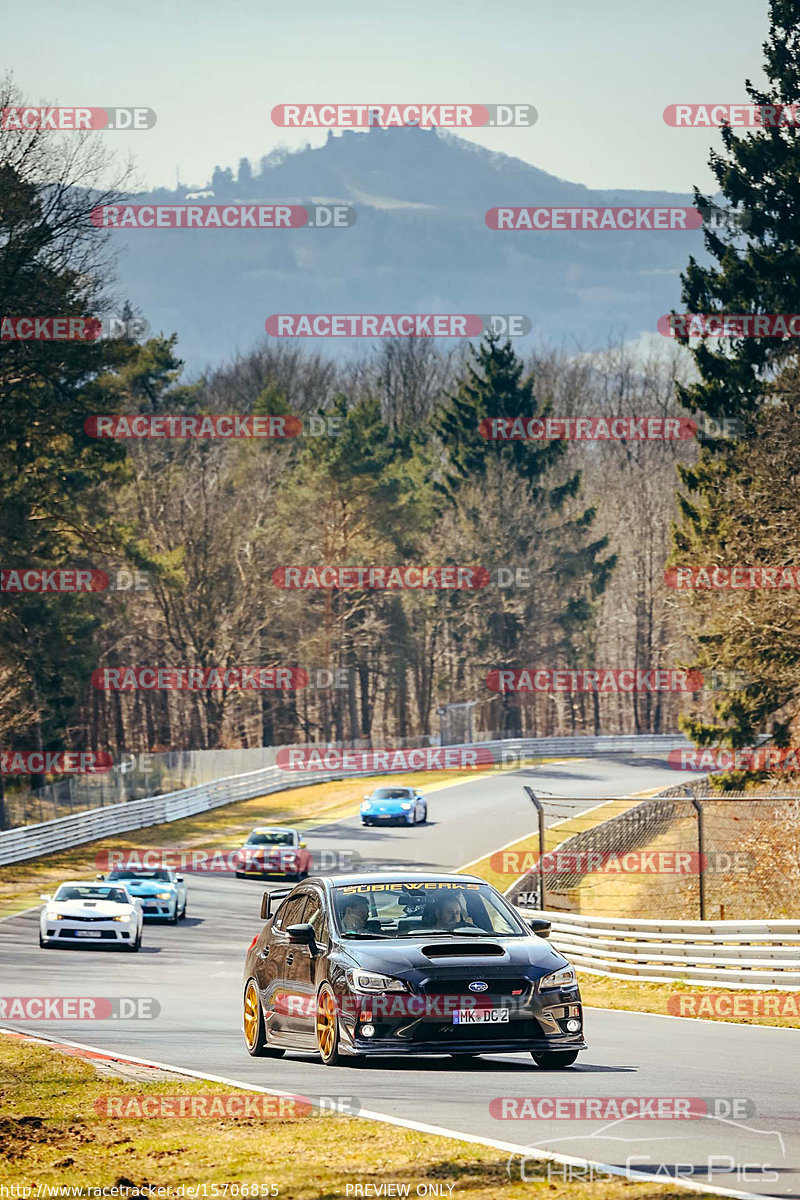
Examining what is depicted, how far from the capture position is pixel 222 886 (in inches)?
1599

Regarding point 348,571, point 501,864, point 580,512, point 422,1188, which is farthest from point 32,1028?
point 580,512

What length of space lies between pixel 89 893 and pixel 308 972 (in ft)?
56.2

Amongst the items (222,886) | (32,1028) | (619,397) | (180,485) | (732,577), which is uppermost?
(619,397)

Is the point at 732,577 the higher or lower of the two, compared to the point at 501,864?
higher

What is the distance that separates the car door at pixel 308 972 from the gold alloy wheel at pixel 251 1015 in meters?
0.73

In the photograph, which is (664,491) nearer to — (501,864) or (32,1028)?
(501,864)

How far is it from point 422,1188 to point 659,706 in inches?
3302

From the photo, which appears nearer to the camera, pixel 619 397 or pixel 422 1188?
pixel 422 1188
